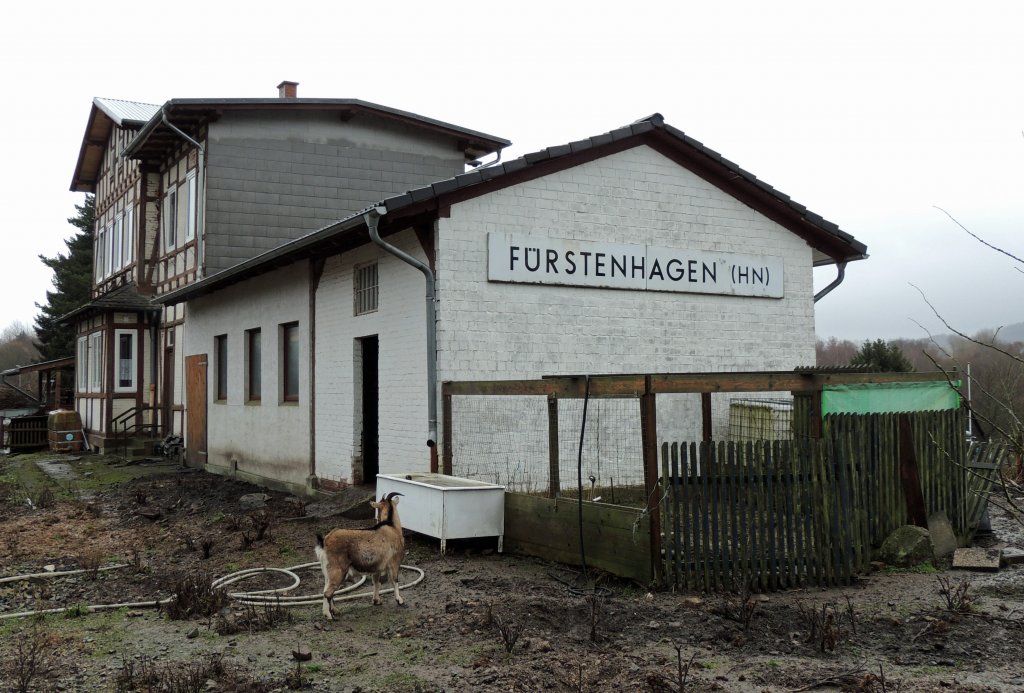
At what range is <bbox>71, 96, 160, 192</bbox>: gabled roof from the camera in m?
24.2

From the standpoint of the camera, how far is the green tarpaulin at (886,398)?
339 inches

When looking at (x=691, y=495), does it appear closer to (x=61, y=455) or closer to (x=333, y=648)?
(x=333, y=648)

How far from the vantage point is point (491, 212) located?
11305 millimetres

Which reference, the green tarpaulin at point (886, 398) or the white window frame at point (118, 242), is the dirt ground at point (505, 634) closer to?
the green tarpaulin at point (886, 398)

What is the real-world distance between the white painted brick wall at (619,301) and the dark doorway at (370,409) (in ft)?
8.44

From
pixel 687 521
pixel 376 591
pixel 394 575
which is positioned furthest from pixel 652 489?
pixel 376 591

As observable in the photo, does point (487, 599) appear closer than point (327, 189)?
Yes

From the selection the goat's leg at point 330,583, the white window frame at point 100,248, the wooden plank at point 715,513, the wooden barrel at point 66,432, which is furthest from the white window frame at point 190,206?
the wooden plank at point 715,513

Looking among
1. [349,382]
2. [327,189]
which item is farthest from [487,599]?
[327,189]

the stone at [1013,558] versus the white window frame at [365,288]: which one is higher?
the white window frame at [365,288]

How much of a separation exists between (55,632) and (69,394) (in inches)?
1246

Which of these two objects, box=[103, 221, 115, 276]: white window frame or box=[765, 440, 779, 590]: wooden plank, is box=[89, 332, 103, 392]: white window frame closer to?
box=[103, 221, 115, 276]: white window frame

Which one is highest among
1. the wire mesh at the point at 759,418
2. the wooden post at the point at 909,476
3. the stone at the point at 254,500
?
the wire mesh at the point at 759,418

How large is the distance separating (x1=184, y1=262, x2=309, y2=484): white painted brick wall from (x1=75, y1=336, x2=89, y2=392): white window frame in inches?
337
